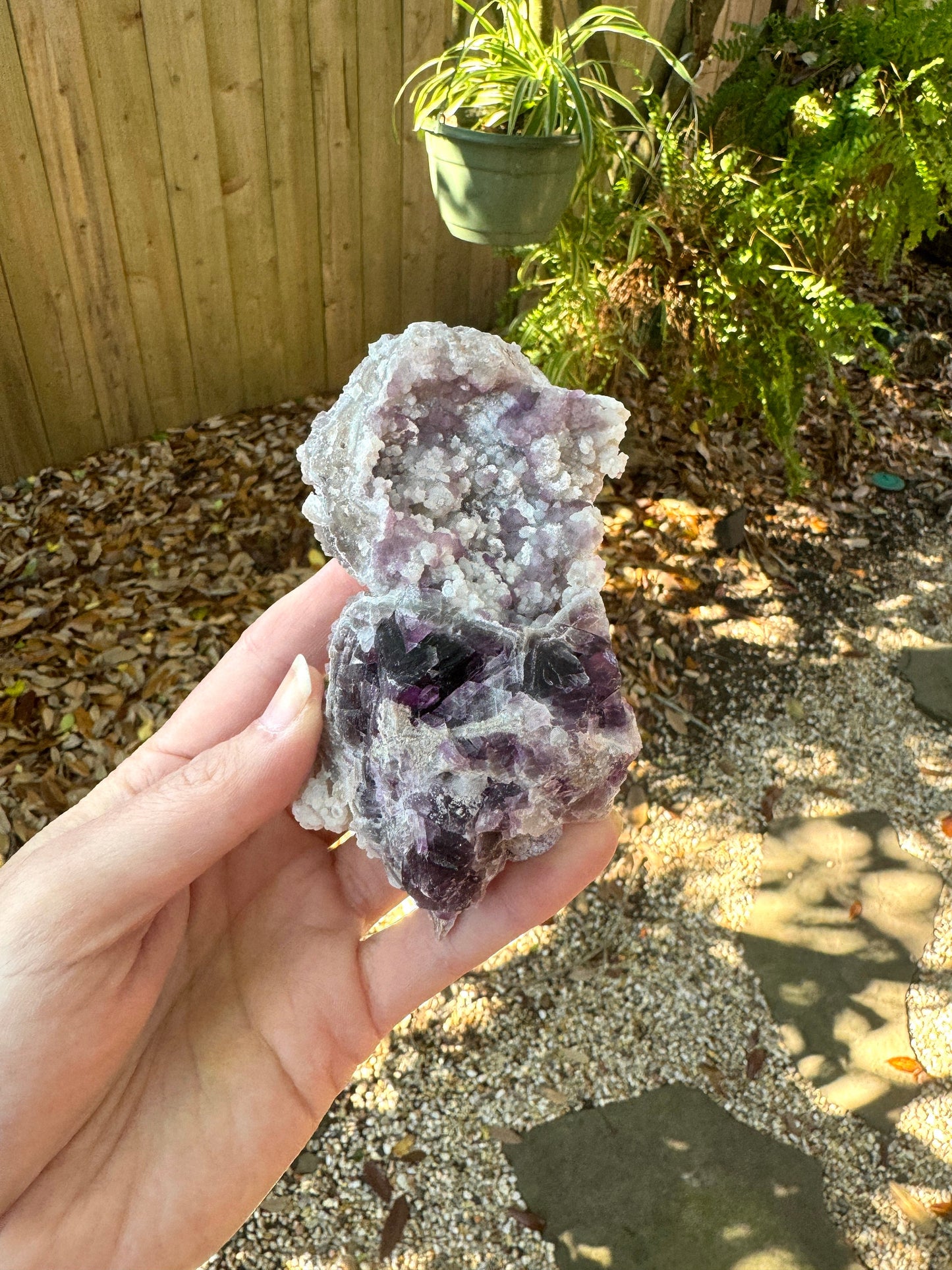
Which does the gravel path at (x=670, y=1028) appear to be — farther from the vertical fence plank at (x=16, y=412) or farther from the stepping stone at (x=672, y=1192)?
the vertical fence plank at (x=16, y=412)

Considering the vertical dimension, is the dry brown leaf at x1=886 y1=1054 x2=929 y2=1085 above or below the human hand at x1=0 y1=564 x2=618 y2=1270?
below

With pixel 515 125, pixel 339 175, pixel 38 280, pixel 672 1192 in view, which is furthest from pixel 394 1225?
pixel 339 175

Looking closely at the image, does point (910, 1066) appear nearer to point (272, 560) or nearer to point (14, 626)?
point (272, 560)

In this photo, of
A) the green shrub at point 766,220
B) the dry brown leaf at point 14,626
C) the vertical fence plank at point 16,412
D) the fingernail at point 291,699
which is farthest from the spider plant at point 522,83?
the dry brown leaf at point 14,626

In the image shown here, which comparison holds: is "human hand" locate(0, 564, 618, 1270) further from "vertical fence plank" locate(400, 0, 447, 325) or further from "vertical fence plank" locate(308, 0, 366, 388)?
"vertical fence plank" locate(400, 0, 447, 325)

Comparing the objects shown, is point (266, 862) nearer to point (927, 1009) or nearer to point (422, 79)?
→ point (927, 1009)

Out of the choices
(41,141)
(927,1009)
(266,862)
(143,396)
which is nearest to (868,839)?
(927,1009)

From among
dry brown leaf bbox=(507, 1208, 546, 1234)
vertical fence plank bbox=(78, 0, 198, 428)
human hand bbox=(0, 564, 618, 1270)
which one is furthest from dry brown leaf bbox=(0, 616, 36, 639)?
dry brown leaf bbox=(507, 1208, 546, 1234)
